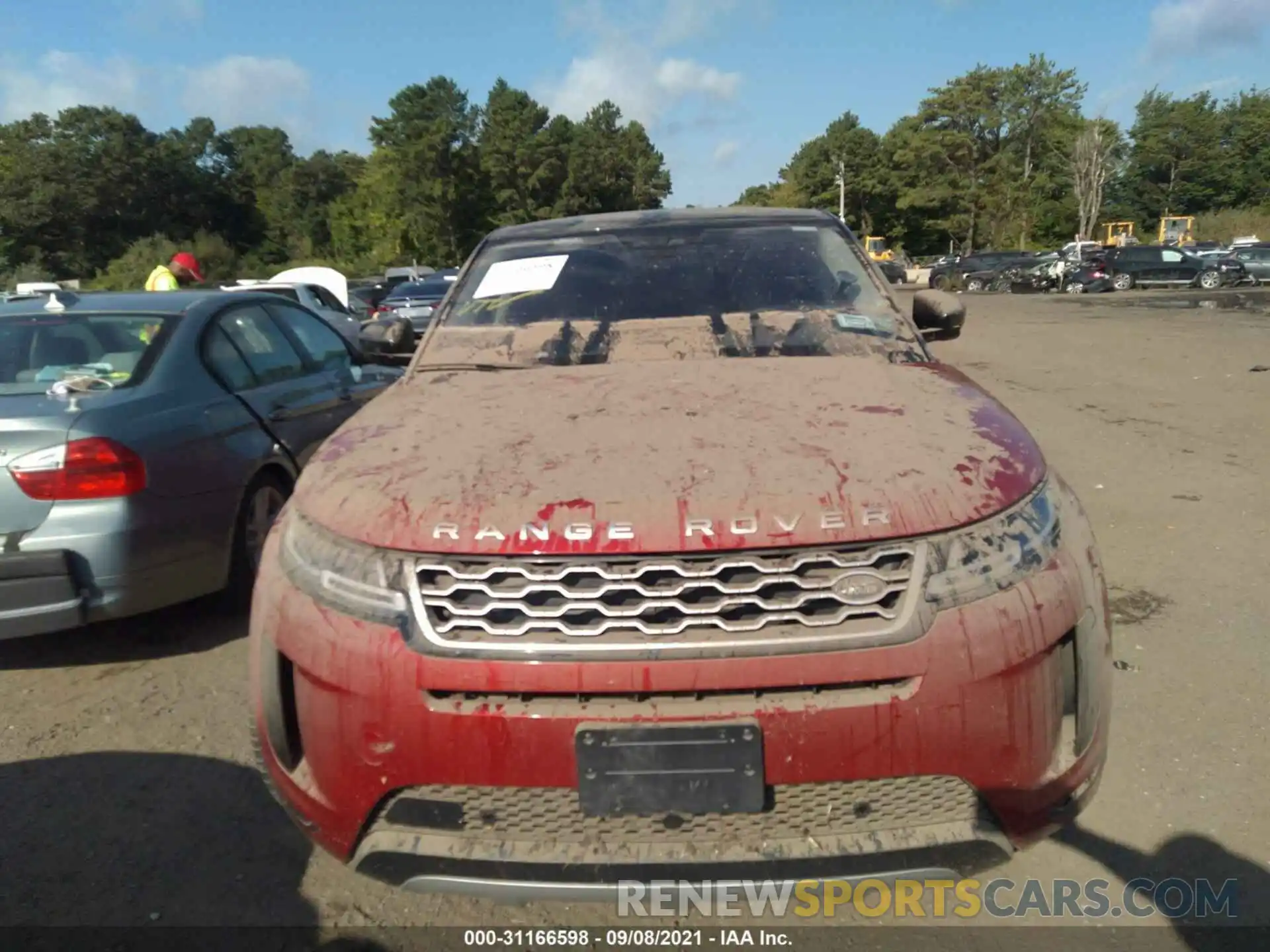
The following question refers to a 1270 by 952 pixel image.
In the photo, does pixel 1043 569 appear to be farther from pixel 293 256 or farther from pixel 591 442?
pixel 293 256

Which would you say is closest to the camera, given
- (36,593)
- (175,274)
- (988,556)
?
(988,556)

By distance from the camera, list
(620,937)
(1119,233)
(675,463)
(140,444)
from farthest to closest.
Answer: (1119,233)
(140,444)
(620,937)
(675,463)

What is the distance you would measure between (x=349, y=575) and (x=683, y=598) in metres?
0.71

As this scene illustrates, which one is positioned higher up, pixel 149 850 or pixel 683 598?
pixel 683 598

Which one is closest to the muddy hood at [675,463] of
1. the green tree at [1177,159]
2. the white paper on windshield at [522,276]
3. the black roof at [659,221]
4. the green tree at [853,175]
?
the white paper on windshield at [522,276]

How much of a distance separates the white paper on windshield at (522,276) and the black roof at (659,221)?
181 mm

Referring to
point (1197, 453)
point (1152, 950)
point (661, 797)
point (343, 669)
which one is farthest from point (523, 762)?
point (1197, 453)

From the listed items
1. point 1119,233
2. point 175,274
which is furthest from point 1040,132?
point 175,274

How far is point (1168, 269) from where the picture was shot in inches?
1378

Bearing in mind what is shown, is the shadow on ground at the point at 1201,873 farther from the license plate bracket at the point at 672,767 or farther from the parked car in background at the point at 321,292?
the parked car in background at the point at 321,292

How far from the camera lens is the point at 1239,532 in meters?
5.36

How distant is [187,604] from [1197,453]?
687 centimetres

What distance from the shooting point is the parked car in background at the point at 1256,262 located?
34.6 meters

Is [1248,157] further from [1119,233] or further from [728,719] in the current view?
[728,719]
